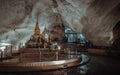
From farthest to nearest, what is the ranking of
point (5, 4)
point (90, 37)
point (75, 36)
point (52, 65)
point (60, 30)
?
point (75, 36), point (60, 30), point (90, 37), point (5, 4), point (52, 65)

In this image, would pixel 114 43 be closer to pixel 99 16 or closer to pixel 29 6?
pixel 99 16

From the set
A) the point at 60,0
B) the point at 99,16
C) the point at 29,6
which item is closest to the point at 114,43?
the point at 99,16

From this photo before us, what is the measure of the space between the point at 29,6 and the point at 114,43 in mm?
9819

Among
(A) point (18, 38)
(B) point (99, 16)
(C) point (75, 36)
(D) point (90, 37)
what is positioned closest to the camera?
(B) point (99, 16)

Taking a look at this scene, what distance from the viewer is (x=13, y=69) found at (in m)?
11.5

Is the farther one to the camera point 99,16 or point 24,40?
point 24,40

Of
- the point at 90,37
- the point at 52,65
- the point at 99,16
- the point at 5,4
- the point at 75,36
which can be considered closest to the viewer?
the point at 52,65

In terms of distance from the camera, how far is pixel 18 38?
21.9 meters

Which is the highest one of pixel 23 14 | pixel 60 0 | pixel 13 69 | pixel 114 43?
pixel 60 0

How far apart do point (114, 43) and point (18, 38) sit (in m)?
10.3

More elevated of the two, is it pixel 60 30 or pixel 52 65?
pixel 60 30

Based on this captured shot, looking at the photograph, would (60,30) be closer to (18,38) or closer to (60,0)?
(18,38)

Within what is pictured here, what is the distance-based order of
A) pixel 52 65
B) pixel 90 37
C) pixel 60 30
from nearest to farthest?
pixel 52 65, pixel 90 37, pixel 60 30

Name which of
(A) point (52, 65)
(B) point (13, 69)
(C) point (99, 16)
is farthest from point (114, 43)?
(B) point (13, 69)
